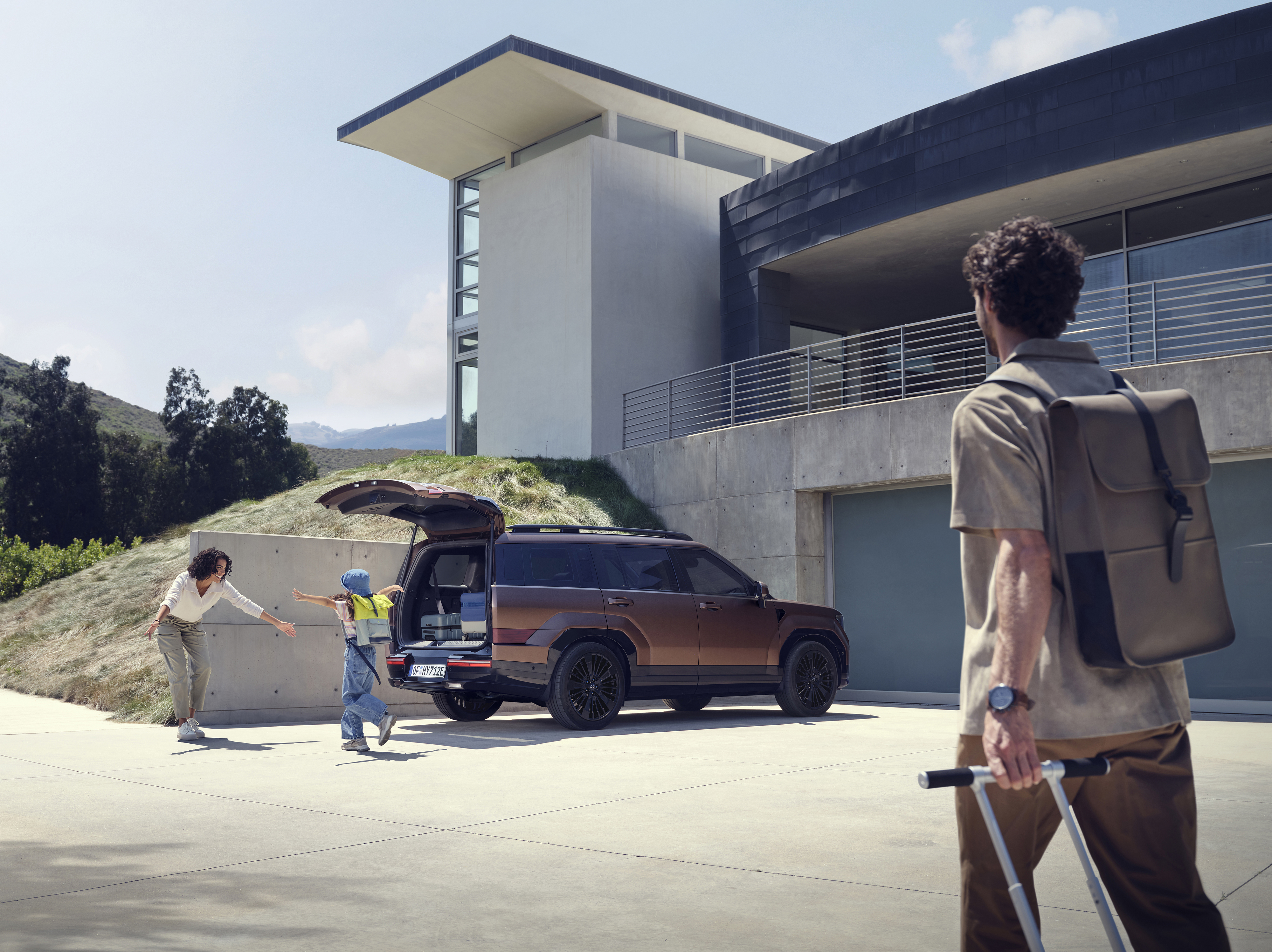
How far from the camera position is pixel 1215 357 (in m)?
12.9

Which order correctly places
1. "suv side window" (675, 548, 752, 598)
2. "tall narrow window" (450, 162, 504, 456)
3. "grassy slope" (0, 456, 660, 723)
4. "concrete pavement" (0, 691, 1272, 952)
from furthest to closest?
"tall narrow window" (450, 162, 504, 456) < "grassy slope" (0, 456, 660, 723) < "suv side window" (675, 548, 752, 598) < "concrete pavement" (0, 691, 1272, 952)

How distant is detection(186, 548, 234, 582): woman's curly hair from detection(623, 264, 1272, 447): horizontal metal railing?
8.63 m

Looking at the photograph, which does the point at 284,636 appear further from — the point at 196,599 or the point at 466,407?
the point at 466,407

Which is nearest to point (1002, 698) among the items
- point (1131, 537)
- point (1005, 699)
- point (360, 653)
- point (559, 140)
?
point (1005, 699)

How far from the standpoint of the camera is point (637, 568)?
37.9 feet

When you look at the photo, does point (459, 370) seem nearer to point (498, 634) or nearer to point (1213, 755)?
point (498, 634)

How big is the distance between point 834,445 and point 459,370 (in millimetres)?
12578

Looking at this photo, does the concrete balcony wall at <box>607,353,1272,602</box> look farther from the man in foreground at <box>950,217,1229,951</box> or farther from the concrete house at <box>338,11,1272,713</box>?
the man in foreground at <box>950,217,1229,951</box>

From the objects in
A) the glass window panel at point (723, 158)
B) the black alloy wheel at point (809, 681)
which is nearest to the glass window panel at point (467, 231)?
the glass window panel at point (723, 158)

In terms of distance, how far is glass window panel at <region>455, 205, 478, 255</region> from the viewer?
27188mm

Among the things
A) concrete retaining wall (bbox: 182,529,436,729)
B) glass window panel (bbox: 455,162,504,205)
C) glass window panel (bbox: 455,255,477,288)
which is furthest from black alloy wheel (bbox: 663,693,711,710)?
glass window panel (bbox: 455,162,504,205)

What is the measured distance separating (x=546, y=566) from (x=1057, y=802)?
868 cm

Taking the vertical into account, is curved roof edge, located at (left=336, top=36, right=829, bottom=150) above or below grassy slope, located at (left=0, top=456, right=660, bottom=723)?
above

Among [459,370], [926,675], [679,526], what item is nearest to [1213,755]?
[926,675]
